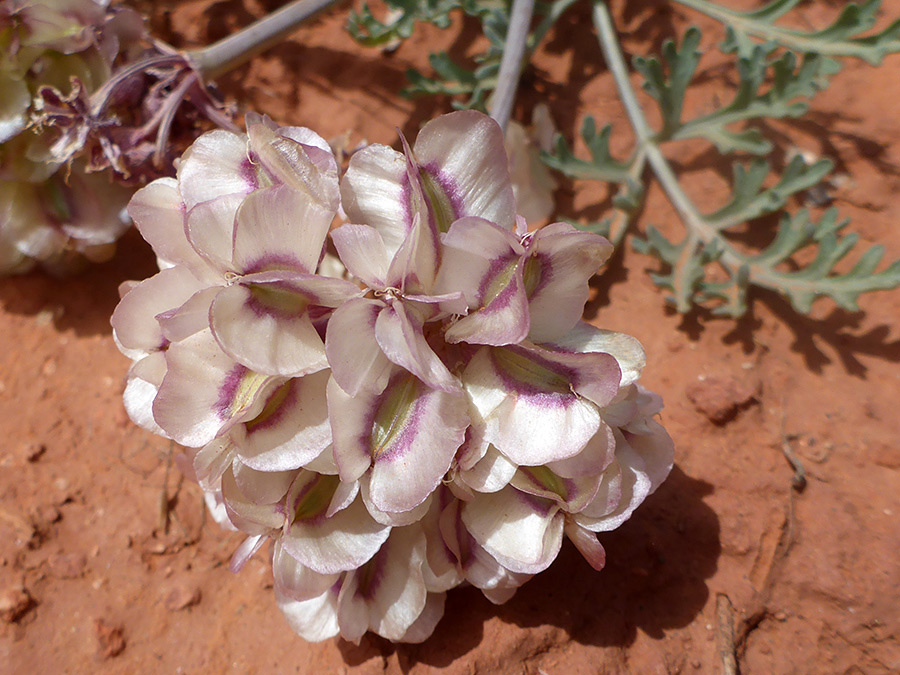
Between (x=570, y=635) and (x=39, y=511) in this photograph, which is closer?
(x=570, y=635)

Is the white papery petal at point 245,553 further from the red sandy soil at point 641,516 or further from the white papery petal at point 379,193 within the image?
the white papery petal at point 379,193

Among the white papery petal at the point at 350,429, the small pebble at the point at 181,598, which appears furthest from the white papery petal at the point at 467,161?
the small pebble at the point at 181,598

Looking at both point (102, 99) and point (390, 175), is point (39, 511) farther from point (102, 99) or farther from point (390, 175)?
point (390, 175)

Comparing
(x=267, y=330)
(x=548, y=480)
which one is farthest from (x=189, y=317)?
(x=548, y=480)

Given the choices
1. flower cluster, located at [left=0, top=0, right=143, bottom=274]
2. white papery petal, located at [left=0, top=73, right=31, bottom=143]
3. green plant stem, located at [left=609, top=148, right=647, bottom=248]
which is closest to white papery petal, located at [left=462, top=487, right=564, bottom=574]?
green plant stem, located at [left=609, top=148, right=647, bottom=248]

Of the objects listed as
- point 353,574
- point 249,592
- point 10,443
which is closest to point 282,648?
point 249,592
